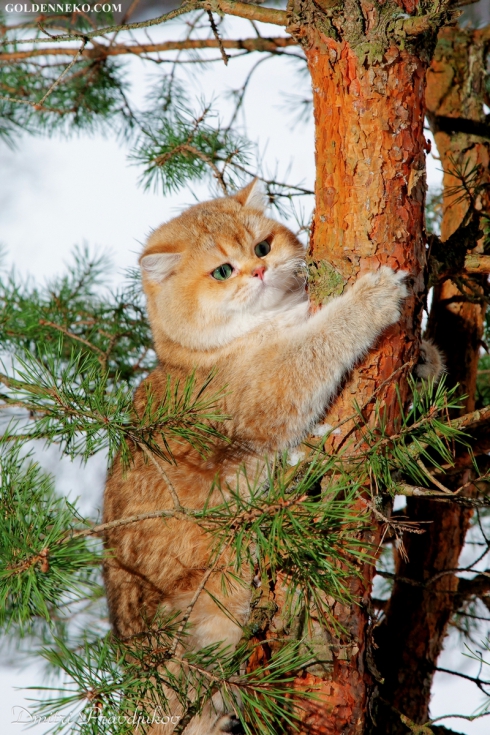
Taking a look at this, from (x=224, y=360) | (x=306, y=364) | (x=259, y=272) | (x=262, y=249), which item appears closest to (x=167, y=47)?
(x=262, y=249)

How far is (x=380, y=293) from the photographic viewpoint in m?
1.55

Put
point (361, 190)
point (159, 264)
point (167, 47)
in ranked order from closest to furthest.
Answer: point (361, 190) < point (159, 264) < point (167, 47)

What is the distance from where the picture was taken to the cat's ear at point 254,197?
6.97 ft

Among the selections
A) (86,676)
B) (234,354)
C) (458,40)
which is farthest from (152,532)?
(458,40)

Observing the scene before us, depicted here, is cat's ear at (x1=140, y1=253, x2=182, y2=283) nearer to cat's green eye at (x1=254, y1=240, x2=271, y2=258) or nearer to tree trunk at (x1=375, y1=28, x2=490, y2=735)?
cat's green eye at (x1=254, y1=240, x2=271, y2=258)

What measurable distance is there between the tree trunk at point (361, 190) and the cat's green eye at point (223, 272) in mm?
448

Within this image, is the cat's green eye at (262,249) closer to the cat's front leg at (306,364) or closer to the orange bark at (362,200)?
the cat's front leg at (306,364)

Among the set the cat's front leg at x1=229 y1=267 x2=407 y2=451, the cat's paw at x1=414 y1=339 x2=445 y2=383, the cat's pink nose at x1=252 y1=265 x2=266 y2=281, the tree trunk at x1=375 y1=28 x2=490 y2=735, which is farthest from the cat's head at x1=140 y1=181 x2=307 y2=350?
the tree trunk at x1=375 y1=28 x2=490 y2=735

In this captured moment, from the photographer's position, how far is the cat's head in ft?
6.38

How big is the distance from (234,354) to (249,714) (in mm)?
930

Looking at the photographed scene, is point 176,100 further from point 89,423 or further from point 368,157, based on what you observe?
point 89,423

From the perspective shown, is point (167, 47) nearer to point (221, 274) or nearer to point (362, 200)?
point (221, 274)

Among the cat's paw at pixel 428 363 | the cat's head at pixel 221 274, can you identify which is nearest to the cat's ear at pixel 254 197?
the cat's head at pixel 221 274

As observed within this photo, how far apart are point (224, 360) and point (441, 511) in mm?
795
